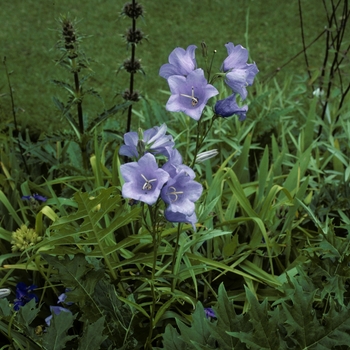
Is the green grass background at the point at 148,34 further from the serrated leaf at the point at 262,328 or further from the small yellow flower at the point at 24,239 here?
the serrated leaf at the point at 262,328

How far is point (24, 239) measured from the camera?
1.82m

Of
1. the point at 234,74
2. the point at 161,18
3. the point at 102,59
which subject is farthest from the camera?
the point at 161,18

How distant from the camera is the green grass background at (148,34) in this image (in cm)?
358

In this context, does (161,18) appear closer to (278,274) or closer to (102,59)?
(102,59)

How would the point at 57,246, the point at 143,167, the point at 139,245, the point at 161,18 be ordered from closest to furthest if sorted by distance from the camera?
the point at 143,167 < the point at 57,246 < the point at 139,245 < the point at 161,18

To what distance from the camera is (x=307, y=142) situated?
248 centimetres

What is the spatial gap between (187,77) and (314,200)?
1.08m

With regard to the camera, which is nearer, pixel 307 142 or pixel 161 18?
pixel 307 142

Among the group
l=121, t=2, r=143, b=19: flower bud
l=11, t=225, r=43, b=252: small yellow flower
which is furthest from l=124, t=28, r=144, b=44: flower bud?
l=11, t=225, r=43, b=252: small yellow flower

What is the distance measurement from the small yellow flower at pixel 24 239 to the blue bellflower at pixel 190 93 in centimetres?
83

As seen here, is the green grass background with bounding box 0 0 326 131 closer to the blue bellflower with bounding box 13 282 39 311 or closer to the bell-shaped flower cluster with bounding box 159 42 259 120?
the blue bellflower with bounding box 13 282 39 311

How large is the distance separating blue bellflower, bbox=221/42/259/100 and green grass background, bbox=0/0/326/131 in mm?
2107

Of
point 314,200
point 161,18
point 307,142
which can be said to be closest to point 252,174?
point 307,142

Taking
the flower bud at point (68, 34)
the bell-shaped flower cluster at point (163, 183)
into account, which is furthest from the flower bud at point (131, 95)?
the bell-shaped flower cluster at point (163, 183)
